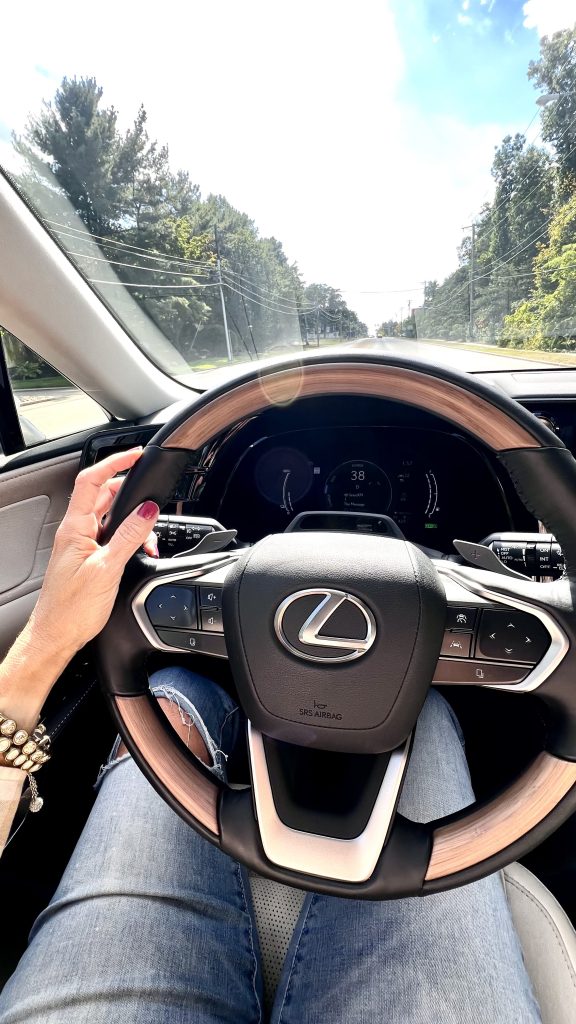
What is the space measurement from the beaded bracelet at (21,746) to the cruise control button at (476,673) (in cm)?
64

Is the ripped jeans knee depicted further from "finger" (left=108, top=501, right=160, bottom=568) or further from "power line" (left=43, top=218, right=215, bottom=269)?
"power line" (left=43, top=218, right=215, bottom=269)

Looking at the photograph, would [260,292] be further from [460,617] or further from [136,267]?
[460,617]

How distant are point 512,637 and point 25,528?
1531 mm

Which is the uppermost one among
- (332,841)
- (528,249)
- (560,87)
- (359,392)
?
(560,87)

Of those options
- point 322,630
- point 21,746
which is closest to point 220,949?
point 21,746

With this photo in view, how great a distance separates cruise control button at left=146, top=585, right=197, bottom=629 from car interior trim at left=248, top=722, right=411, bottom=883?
242 millimetres

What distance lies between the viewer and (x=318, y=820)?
762 millimetres

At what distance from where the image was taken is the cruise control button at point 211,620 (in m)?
0.83

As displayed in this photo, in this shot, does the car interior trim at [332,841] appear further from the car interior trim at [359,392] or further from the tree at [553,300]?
the tree at [553,300]

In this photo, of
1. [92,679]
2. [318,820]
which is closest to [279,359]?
[318,820]

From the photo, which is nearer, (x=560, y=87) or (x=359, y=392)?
(x=359, y=392)

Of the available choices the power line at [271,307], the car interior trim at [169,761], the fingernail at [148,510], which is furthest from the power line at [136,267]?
the car interior trim at [169,761]

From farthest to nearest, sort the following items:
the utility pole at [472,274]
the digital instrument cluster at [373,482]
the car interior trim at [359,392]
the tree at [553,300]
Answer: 1. the utility pole at [472,274]
2. the tree at [553,300]
3. the digital instrument cluster at [373,482]
4. the car interior trim at [359,392]

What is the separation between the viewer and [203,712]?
1.27m
